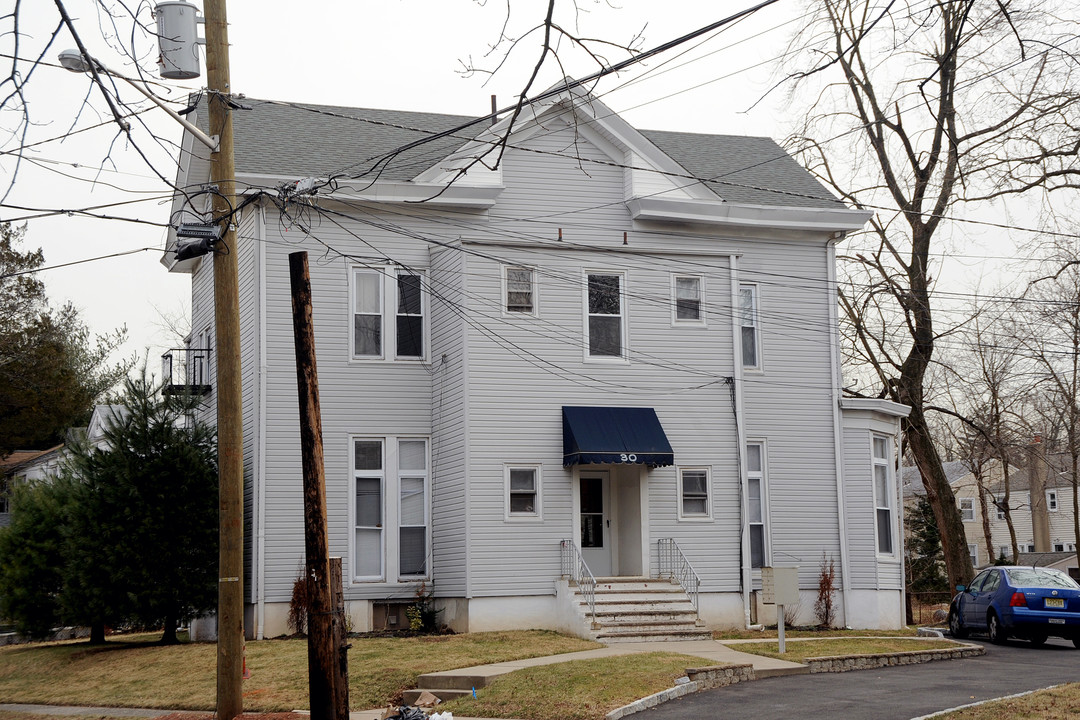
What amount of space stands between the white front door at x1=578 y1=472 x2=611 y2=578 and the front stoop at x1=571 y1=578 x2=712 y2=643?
1482 millimetres

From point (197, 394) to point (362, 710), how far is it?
10.9m

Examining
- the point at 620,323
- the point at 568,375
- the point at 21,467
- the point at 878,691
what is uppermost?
the point at 620,323

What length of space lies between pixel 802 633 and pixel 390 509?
26.3 feet

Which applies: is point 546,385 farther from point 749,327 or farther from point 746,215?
point 746,215

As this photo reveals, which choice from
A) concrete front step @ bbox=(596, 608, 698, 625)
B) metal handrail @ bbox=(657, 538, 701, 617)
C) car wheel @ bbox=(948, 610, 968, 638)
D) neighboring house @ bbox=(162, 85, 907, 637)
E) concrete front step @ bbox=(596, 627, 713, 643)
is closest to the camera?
concrete front step @ bbox=(596, 627, 713, 643)

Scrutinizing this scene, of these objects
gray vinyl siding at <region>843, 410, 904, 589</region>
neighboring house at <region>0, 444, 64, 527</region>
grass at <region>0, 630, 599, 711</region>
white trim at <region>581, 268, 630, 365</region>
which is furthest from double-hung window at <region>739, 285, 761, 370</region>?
neighboring house at <region>0, 444, 64, 527</region>

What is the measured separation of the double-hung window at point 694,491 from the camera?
2198 cm

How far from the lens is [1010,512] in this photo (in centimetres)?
6725

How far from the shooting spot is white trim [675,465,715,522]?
21875 mm

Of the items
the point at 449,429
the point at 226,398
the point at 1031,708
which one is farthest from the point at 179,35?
the point at 1031,708

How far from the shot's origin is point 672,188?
23.0 m

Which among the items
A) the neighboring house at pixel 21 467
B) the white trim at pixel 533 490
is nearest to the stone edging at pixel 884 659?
the white trim at pixel 533 490

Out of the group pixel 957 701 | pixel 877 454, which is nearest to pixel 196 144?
pixel 877 454

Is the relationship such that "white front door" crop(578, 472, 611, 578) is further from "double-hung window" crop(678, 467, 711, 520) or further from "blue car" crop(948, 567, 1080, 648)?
"blue car" crop(948, 567, 1080, 648)
